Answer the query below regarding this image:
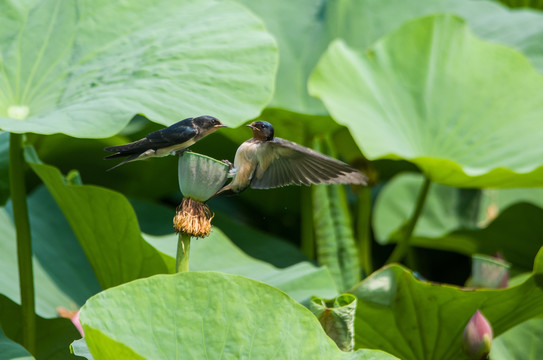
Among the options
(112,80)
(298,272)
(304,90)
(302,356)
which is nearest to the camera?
(302,356)

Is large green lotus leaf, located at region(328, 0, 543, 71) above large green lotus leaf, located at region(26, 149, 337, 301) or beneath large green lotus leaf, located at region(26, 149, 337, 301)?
above

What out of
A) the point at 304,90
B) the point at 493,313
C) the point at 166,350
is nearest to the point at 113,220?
the point at 166,350

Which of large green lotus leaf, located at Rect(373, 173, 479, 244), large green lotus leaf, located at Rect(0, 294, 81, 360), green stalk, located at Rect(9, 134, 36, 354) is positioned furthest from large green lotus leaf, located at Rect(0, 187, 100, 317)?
large green lotus leaf, located at Rect(373, 173, 479, 244)

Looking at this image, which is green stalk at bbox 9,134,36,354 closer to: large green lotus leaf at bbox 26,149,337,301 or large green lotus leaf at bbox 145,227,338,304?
large green lotus leaf at bbox 26,149,337,301

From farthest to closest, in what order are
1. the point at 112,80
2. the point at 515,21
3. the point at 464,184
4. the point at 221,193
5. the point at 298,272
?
the point at 515,21
the point at 464,184
the point at 298,272
the point at 112,80
the point at 221,193

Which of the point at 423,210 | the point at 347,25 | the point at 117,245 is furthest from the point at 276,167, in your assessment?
the point at 423,210

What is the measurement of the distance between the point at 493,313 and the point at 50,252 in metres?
0.74

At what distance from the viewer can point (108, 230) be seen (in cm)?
92

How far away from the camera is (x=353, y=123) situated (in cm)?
118

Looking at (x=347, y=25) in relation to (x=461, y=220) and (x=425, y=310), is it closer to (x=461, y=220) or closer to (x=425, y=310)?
(x=461, y=220)

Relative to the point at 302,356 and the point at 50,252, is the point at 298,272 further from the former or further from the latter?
the point at 50,252

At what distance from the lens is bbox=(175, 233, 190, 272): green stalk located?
2.03 feet

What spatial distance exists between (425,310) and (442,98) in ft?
1.79

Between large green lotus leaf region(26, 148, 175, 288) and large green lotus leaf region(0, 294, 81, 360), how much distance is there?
0.08 metres
